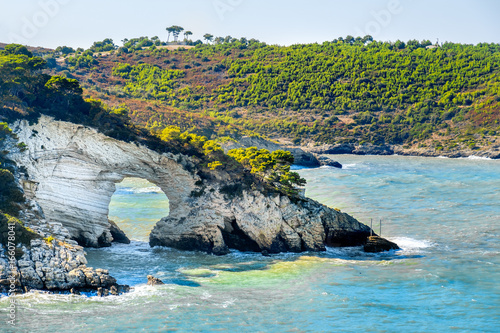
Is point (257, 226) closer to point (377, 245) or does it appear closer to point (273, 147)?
point (377, 245)

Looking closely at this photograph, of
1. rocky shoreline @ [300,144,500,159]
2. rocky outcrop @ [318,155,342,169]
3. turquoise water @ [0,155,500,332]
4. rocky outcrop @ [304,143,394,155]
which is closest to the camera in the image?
turquoise water @ [0,155,500,332]

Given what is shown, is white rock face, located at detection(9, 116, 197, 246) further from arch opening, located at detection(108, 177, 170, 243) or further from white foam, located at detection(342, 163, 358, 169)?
white foam, located at detection(342, 163, 358, 169)

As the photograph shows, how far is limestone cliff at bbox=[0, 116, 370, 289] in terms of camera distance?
117ft

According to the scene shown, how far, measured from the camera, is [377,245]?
37344 mm

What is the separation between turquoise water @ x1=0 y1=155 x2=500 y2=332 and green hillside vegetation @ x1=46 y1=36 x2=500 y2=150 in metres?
69.5

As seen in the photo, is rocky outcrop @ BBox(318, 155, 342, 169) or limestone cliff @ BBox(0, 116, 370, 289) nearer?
limestone cliff @ BBox(0, 116, 370, 289)

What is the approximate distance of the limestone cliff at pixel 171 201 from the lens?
35656 mm

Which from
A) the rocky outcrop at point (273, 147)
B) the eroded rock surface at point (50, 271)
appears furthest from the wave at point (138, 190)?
the eroded rock surface at point (50, 271)

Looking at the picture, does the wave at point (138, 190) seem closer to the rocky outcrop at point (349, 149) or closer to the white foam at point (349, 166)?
the white foam at point (349, 166)

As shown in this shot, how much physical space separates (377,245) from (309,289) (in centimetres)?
963

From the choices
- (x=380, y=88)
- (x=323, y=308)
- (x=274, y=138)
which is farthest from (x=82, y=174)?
(x=380, y=88)

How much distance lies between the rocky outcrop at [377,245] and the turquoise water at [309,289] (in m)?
0.61

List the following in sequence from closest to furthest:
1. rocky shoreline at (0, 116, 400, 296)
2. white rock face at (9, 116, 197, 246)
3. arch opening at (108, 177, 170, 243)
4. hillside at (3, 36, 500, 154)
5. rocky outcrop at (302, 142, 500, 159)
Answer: white rock face at (9, 116, 197, 246)
rocky shoreline at (0, 116, 400, 296)
arch opening at (108, 177, 170, 243)
rocky outcrop at (302, 142, 500, 159)
hillside at (3, 36, 500, 154)

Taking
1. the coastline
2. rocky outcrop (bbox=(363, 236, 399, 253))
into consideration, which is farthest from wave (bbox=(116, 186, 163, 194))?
the coastline
